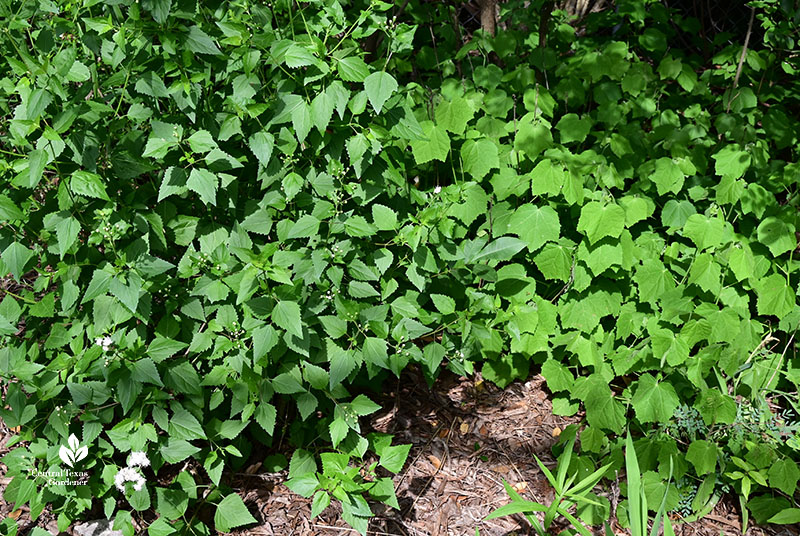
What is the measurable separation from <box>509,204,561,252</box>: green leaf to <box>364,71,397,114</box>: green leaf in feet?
2.85

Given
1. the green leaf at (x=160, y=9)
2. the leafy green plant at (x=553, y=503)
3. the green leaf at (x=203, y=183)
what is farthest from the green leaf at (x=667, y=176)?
the green leaf at (x=160, y=9)

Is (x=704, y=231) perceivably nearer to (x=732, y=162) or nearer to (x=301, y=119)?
(x=732, y=162)

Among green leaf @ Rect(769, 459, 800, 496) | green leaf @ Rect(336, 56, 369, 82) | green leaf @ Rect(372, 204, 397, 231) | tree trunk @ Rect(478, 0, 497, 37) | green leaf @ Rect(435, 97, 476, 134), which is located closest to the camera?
green leaf @ Rect(336, 56, 369, 82)

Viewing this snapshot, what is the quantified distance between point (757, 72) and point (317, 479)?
250 cm

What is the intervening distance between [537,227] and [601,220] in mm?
233

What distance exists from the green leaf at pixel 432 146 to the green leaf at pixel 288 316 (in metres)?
0.81

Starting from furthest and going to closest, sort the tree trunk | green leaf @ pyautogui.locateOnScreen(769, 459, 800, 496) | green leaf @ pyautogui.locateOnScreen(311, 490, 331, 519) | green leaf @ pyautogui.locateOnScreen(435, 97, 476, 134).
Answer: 1. the tree trunk
2. green leaf @ pyautogui.locateOnScreen(435, 97, 476, 134)
3. green leaf @ pyautogui.locateOnScreen(769, 459, 800, 496)
4. green leaf @ pyautogui.locateOnScreen(311, 490, 331, 519)

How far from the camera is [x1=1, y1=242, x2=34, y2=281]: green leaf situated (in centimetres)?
192

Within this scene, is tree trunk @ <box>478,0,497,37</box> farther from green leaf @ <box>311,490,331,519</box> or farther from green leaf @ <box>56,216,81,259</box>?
green leaf @ <box>311,490,331,519</box>

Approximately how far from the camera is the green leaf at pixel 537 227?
8.22ft

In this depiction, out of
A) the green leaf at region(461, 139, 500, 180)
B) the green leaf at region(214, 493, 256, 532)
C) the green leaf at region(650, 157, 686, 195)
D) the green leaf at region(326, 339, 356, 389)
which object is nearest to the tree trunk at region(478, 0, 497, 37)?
the green leaf at region(461, 139, 500, 180)

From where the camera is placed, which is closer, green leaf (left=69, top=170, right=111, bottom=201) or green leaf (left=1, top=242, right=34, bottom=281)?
green leaf (left=69, top=170, right=111, bottom=201)

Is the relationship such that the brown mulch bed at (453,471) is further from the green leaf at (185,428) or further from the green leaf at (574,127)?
the green leaf at (574,127)

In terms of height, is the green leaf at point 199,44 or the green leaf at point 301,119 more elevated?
the green leaf at point 199,44
